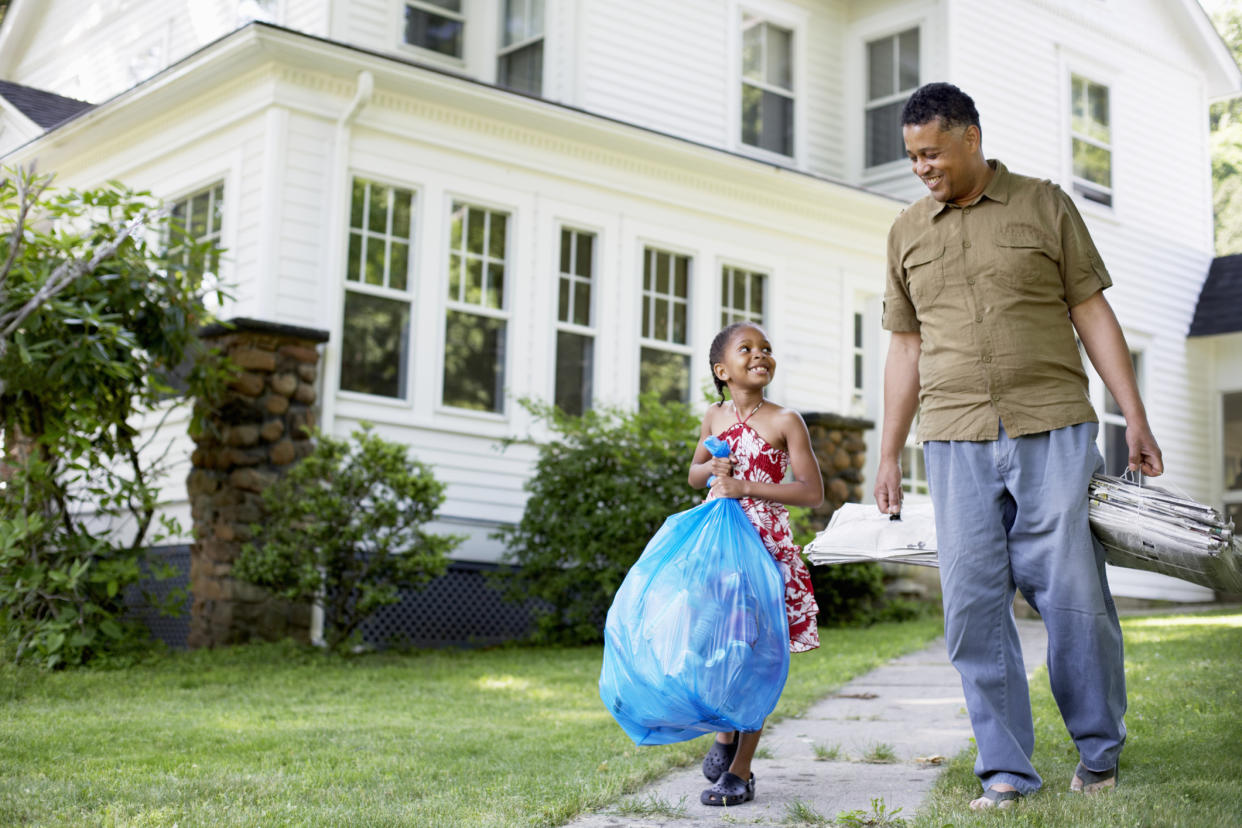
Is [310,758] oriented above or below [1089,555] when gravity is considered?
below

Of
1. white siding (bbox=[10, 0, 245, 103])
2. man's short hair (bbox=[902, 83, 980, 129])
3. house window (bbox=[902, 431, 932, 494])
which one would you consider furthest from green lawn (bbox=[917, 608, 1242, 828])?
white siding (bbox=[10, 0, 245, 103])

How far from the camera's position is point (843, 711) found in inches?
235

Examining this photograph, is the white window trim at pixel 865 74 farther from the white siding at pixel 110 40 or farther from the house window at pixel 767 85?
the white siding at pixel 110 40

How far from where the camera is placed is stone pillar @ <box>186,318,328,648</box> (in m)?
8.52

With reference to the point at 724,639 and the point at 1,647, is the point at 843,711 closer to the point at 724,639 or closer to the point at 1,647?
the point at 724,639

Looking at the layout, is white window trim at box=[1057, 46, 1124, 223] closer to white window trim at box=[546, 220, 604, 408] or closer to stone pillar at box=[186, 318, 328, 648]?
white window trim at box=[546, 220, 604, 408]

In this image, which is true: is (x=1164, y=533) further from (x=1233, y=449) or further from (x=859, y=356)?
(x=1233, y=449)

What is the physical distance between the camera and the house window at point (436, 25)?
1169cm

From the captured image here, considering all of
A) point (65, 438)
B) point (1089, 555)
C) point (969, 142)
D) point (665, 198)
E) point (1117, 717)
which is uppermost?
point (665, 198)

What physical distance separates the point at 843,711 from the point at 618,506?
3.54m

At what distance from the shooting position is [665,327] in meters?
11.6

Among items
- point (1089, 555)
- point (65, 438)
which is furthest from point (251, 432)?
point (1089, 555)

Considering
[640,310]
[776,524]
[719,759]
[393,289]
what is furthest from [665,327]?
[719,759]

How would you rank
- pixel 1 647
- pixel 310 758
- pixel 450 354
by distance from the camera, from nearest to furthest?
1. pixel 310 758
2. pixel 1 647
3. pixel 450 354
